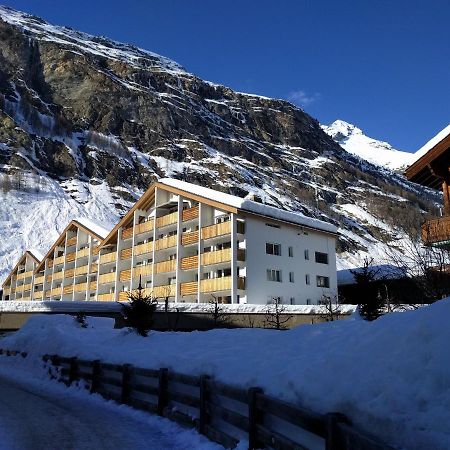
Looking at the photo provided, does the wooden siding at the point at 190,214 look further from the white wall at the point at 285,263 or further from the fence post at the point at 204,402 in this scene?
the fence post at the point at 204,402

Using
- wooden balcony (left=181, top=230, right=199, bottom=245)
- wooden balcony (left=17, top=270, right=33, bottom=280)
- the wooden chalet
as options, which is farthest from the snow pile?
wooden balcony (left=17, top=270, right=33, bottom=280)

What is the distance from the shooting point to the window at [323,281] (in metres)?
45.4

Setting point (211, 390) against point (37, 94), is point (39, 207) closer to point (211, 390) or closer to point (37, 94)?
point (37, 94)

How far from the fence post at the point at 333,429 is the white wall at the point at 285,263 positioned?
1351 inches

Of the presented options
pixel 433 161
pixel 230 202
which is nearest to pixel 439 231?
pixel 433 161

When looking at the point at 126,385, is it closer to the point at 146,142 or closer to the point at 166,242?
the point at 166,242

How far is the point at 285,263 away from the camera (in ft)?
140

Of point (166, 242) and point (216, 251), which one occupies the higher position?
point (166, 242)

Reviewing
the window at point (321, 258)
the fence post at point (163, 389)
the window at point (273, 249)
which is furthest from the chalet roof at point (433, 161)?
the window at point (321, 258)

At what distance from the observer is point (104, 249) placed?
192ft

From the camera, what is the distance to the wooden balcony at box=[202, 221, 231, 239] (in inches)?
1590

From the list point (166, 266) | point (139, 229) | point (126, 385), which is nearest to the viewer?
point (126, 385)

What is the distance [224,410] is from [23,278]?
78296 millimetres

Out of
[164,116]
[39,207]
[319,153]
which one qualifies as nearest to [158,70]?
[164,116]
